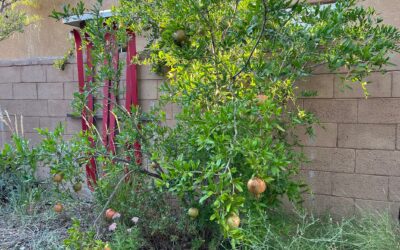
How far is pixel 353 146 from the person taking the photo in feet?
12.7

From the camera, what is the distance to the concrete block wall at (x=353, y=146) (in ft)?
12.2

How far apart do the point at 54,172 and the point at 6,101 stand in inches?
140

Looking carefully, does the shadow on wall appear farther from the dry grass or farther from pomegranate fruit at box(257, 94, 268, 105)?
pomegranate fruit at box(257, 94, 268, 105)

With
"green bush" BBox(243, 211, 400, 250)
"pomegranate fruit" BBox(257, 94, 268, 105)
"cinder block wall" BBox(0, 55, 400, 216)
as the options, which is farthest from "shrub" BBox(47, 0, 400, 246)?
"cinder block wall" BBox(0, 55, 400, 216)

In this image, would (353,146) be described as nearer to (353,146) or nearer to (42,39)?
(353,146)

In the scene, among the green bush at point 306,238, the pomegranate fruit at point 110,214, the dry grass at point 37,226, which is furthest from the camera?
the dry grass at point 37,226

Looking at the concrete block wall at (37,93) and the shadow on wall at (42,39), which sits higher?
the shadow on wall at (42,39)

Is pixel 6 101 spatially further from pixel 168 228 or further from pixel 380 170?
pixel 380 170

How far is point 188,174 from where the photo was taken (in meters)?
2.43

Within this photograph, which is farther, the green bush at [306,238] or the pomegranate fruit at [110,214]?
the pomegranate fruit at [110,214]

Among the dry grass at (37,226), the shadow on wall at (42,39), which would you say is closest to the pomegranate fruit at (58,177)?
the dry grass at (37,226)

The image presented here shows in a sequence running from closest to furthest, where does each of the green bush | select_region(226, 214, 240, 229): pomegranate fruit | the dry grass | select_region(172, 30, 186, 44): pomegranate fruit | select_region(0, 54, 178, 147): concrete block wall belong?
select_region(226, 214, 240, 229): pomegranate fruit < the green bush < select_region(172, 30, 186, 44): pomegranate fruit < the dry grass < select_region(0, 54, 178, 147): concrete block wall

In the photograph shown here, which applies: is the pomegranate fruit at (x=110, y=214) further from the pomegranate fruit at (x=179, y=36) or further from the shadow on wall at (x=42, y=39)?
the shadow on wall at (x=42, y=39)

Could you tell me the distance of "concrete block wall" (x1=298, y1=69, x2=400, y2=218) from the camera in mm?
3717
